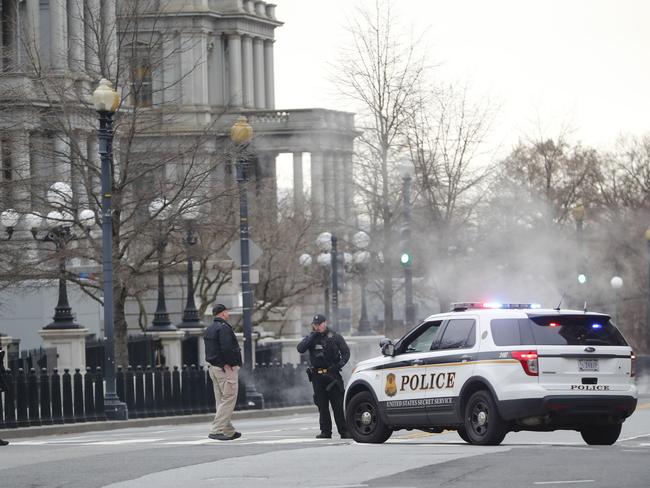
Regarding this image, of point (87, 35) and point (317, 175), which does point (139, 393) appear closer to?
point (87, 35)

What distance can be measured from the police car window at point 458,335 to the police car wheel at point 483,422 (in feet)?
2.01

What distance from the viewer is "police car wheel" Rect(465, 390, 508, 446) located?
1906 cm

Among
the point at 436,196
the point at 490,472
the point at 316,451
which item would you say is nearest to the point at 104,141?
the point at 316,451

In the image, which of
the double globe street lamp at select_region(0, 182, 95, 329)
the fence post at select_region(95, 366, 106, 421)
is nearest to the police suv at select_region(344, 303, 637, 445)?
the fence post at select_region(95, 366, 106, 421)

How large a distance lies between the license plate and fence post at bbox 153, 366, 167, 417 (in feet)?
49.0

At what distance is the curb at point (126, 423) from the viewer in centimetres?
2745

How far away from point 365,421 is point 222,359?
1.90 m

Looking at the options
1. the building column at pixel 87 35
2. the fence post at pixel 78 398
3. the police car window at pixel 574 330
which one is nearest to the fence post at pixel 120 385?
the fence post at pixel 78 398

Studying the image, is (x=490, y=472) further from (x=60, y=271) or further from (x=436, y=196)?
(x=436, y=196)

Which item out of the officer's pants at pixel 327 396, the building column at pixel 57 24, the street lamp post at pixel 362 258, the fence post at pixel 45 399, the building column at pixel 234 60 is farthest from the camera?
the building column at pixel 234 60

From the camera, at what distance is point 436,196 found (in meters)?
51.8

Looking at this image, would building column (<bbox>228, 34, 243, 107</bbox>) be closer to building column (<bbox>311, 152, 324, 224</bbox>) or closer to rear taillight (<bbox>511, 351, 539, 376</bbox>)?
building column (<bbox>311, 152, 324, 224</bbox>)

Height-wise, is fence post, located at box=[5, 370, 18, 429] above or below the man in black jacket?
below

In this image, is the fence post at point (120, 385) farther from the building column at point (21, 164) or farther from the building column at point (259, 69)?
the building column at point (259, 69)
